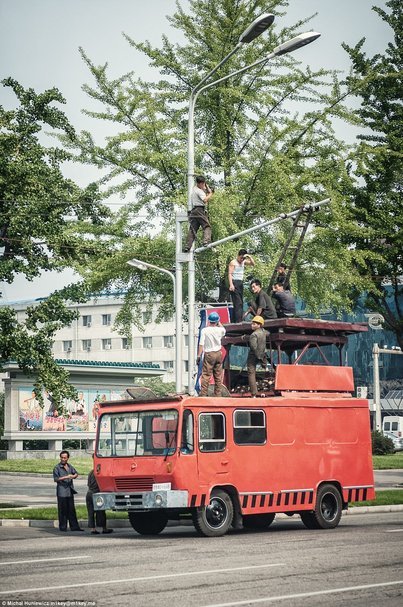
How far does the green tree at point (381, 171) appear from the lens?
108 ft

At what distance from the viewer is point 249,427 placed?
19.9 metres

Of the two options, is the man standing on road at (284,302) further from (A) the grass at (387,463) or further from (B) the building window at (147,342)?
(B) the building window at (147,342)

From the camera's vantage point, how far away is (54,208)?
2933 cm

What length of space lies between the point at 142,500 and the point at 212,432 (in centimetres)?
167

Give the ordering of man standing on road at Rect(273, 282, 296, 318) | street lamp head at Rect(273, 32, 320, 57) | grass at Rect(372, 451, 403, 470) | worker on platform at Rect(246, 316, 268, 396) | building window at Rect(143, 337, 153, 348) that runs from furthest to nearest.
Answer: building window at Rect(143, 337, 153, 348), grass at Rect(372, 451, 403, 470), man standing on road at Rect(273, 282, 296, 318), worker on platform at Rect(246, 316, 268, 396), street lamp head at Rect(273, 32, 320, 57)

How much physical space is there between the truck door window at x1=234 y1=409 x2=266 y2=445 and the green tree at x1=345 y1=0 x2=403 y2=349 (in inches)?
495

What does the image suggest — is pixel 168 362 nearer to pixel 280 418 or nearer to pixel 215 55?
pixel 215 55

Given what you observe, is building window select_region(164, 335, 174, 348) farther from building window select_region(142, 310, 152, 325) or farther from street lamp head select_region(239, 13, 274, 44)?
street lamp head select_region(239, 13, 274, 44)

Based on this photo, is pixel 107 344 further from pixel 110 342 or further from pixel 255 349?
pixel 255 349

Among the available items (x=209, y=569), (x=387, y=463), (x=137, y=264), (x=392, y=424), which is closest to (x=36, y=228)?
(x=137, y=264)

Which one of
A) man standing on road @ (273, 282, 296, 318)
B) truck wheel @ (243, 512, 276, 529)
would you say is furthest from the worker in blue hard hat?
truck wheel @ (243, 512, 276, 529)

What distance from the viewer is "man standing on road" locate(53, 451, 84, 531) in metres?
20.8

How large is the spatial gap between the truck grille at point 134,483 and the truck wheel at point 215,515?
902 mm

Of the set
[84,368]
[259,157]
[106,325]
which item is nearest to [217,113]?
[259,157]
